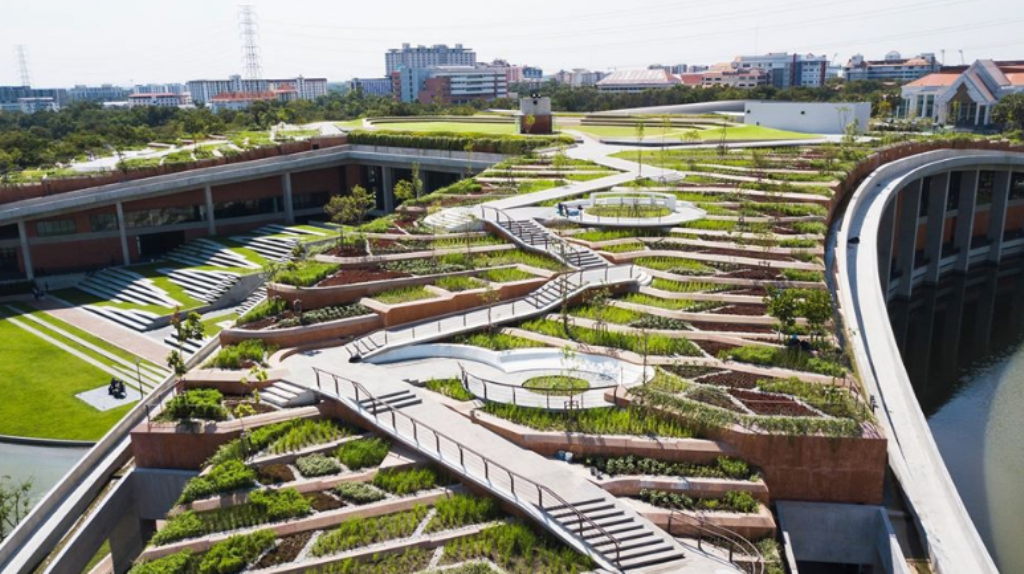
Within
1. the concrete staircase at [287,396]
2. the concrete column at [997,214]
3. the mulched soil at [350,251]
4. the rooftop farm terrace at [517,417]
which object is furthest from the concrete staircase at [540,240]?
the concrete column at [997,214]

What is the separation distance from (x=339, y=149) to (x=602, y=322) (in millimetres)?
42567

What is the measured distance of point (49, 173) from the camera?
162 ft

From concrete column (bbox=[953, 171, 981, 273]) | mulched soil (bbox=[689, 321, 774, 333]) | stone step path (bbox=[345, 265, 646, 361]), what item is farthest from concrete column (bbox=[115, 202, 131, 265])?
concrete column (bbox=[953, 171, 981, 273])

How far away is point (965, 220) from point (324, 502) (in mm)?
52049

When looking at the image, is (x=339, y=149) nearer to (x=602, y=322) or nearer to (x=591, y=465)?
(x=602, y=322)

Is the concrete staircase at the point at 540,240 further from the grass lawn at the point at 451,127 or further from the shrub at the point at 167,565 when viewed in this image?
the grass lawn at the point at 451,127

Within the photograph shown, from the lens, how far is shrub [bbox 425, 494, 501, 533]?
16.8 metres

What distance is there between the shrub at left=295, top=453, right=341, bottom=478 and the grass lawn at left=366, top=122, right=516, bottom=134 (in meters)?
47.8

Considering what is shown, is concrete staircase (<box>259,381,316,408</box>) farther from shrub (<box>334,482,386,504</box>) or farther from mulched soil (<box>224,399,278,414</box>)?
shrub (<box>334,482,386,504</box>)

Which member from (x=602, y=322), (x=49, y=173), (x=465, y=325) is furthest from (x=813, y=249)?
(x=49, y=173)

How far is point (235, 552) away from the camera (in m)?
16.0

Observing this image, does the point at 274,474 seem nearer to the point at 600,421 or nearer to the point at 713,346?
the point at 600,421

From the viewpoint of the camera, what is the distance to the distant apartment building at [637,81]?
6545 inches

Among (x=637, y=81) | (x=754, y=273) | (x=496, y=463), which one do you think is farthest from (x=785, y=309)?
(x=637, y=81)
